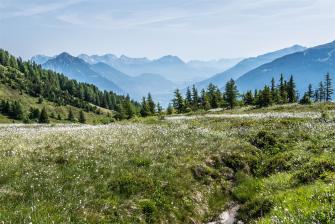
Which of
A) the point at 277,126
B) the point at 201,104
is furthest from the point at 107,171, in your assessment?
the point at 201,104

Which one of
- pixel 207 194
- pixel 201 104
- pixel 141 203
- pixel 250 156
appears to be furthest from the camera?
pixel 201 104

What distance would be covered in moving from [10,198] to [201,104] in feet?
386

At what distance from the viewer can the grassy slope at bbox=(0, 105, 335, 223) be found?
12406 mm

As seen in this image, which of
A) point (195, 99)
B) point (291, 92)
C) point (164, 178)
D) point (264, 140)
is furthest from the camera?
point (195, 99)

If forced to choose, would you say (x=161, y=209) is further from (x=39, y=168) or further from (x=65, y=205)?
(x=39, y=168)

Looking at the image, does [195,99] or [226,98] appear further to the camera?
[195,99]

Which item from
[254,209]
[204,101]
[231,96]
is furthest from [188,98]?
[254,209]

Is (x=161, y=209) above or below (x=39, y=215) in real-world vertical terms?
below

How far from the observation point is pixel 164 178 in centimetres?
1650

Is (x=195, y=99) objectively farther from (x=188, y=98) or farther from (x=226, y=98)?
(x=226, y=98)

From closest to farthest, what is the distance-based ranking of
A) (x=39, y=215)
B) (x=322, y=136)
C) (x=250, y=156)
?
(x=39, y=215), (x=250, y=156), (x=322, y=136)

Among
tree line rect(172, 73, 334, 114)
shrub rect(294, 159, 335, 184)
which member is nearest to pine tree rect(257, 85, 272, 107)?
tree line rect(172, 73, 334, 114)

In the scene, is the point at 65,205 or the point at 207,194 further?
the point at 207,194

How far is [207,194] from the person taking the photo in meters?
16.9
